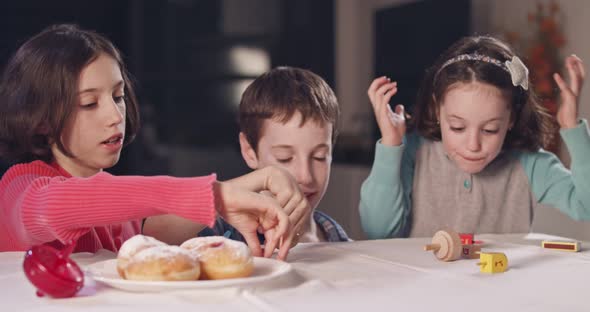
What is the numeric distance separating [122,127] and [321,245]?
0.45 meters

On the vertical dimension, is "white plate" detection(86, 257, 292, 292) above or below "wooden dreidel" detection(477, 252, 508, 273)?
above

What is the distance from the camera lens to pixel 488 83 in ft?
5.99

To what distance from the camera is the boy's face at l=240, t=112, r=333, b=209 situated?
1788 mm

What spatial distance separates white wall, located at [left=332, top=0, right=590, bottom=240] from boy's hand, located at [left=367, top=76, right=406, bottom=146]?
1.65 meters

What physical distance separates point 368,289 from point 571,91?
3.61 feet

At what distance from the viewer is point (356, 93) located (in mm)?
5633

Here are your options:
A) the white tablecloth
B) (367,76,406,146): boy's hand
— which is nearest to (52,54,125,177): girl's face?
the white tablecloth

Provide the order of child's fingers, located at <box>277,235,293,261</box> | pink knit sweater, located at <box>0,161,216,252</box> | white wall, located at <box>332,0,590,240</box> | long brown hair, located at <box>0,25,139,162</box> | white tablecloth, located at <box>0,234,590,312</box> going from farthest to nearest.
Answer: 1. white wall, located at <box>332,0,590,240</box>
2. long brown hair, located at <box>0,25,139,162</box>
3. child's fingers, located at <box>277,235,293,261</box>
4. pink knit sweater, located at <box>0,161,216,252</box>
5. white tablecloth, located at <box>0,234,590,312</box>

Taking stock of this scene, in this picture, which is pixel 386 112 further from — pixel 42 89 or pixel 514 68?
pixel 42 89

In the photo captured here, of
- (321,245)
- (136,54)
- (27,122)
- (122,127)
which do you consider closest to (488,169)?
(321,245)

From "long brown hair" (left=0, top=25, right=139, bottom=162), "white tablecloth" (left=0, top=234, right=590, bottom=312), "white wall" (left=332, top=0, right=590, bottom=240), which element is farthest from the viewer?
"white wall" (left=332, top=0, right=590, bottom=240)

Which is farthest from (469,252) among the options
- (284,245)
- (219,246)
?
(219,246)

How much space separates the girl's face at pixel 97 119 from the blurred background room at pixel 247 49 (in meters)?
3.17

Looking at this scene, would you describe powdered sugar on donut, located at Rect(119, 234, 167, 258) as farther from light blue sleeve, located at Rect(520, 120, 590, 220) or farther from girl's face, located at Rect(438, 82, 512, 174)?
light blue sleeve, located at Rect(520, 120, 590, 220)
